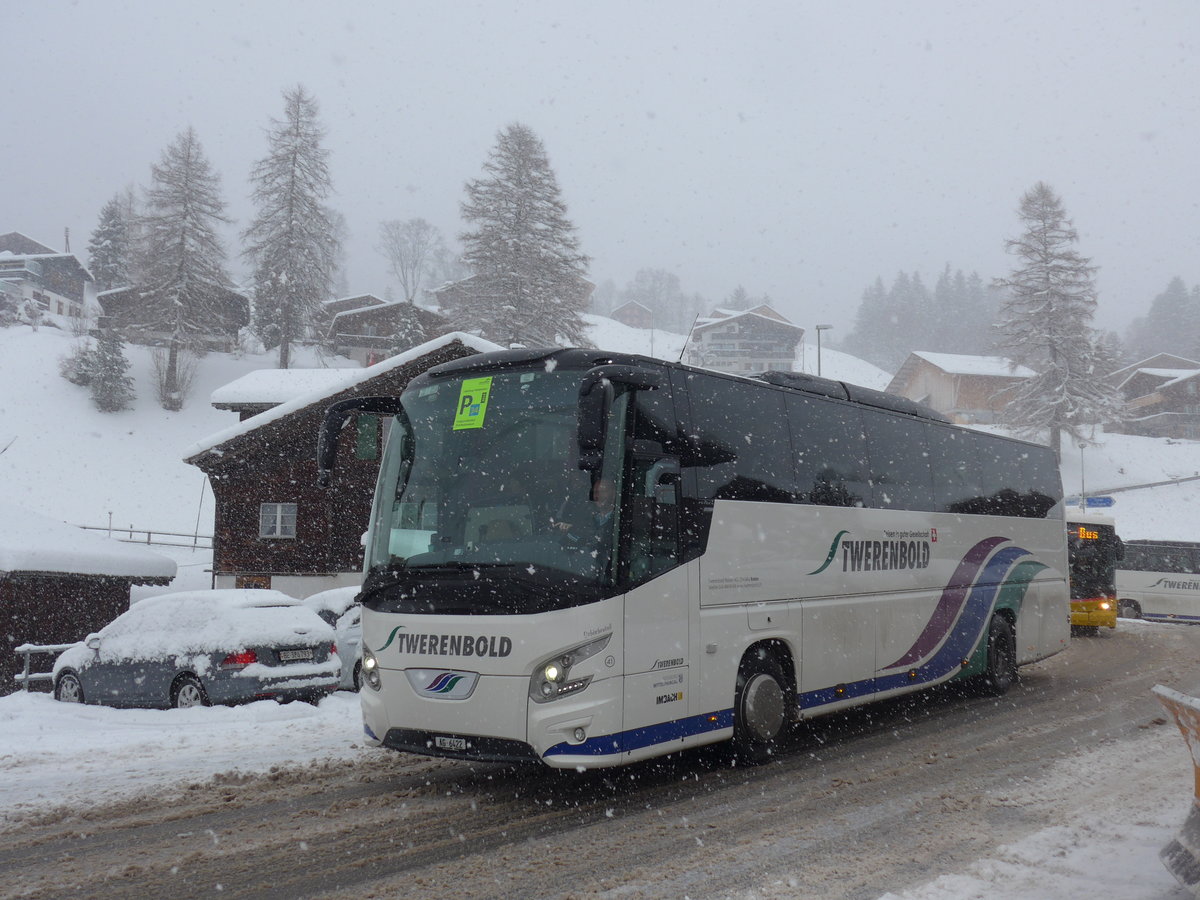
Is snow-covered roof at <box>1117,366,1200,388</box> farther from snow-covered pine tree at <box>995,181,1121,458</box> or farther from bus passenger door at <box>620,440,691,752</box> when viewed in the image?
bus passenger door at <box>620,440,691,752</box>

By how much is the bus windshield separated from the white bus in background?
25.8 metres

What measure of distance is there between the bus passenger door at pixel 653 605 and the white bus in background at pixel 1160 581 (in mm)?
24930

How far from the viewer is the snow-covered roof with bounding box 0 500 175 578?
1938cm

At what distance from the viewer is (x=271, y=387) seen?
34.4 m

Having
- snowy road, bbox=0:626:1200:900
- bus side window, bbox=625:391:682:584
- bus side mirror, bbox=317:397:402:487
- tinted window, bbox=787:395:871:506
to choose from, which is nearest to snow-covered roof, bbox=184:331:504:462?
tinted window, bbox=787:395:871:506

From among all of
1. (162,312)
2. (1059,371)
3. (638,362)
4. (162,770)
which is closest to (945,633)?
(638,362)

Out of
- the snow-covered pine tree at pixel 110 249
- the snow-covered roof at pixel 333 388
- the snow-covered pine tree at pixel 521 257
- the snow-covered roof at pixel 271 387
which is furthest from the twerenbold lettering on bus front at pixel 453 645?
the snow-covered pine tree at pixel 110 249

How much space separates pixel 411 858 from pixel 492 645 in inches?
61.6

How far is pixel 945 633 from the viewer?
38.4ft

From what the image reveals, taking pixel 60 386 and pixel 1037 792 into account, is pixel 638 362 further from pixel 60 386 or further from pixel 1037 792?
pixel 60 386

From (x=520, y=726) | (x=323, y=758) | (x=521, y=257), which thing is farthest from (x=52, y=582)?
(x=521, y=257)

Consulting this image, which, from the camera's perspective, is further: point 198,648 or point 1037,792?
point 198,648

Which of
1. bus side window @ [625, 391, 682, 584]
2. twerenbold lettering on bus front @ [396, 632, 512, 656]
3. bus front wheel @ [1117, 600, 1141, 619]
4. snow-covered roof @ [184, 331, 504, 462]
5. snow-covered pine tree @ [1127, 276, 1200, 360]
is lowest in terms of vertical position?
bus front wheel @ [1117, 600, 1141, 619]

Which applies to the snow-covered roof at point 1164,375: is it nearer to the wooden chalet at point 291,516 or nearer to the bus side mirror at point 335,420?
the wooden chalet at point 291,516
